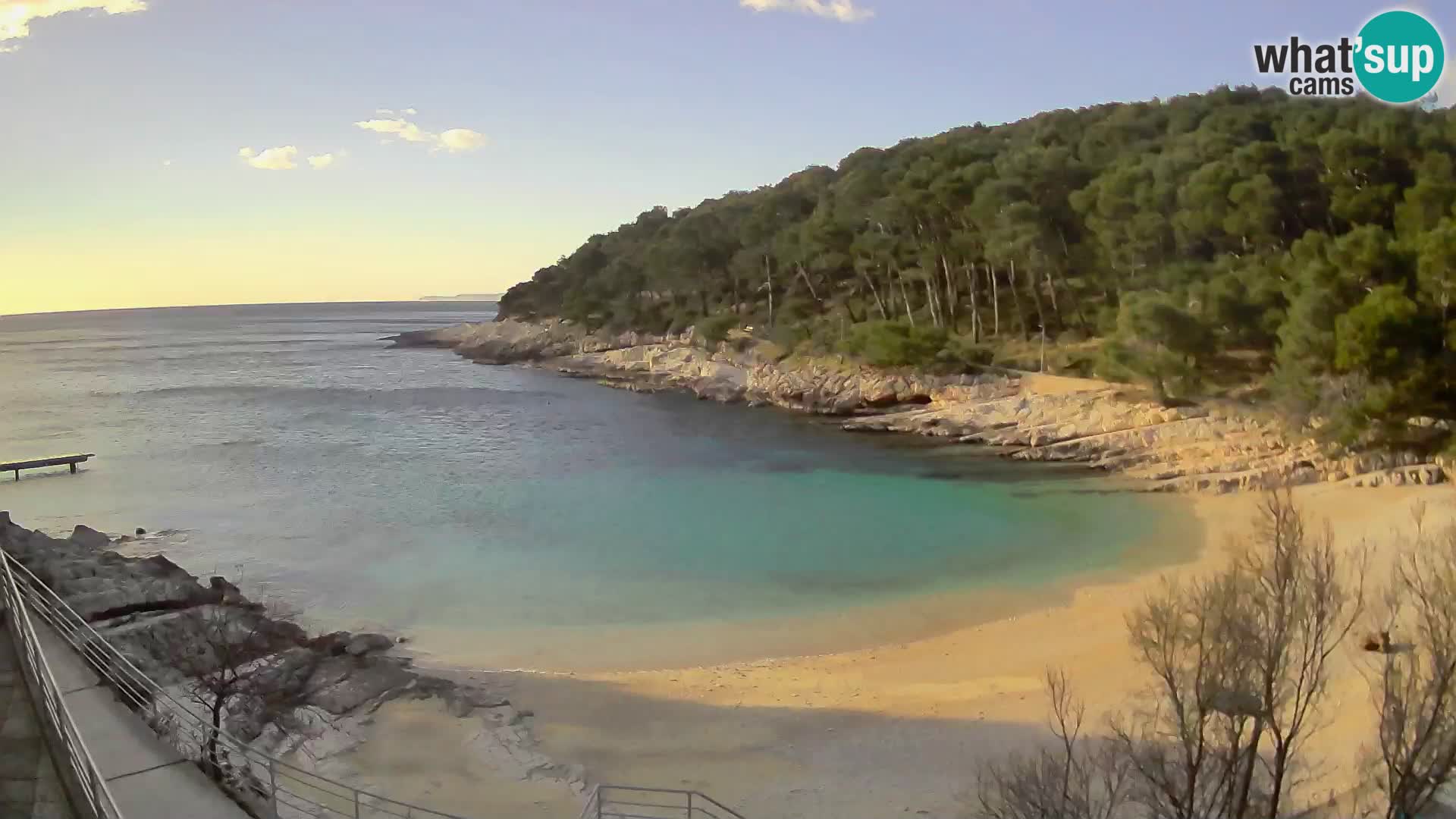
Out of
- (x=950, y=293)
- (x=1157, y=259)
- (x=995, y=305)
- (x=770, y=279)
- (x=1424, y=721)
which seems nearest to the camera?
(x=1424, y=721)

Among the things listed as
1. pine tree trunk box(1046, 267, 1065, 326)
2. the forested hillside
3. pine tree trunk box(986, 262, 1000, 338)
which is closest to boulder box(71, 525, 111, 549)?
the forested hillside

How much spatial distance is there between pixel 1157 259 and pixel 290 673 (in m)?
32.1

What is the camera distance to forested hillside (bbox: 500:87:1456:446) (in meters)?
22.5

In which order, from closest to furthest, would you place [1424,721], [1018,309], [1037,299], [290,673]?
1. [1424,721]
2. [290,673]
3. [1037,299]
4. [1018,309]

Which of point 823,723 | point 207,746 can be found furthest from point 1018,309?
point 207,746

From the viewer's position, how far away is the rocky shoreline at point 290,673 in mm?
9812

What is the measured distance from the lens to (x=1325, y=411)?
73.0ft

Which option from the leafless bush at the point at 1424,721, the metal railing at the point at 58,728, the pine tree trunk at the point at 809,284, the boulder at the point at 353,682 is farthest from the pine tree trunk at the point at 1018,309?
the metal railing at the point at 58,728

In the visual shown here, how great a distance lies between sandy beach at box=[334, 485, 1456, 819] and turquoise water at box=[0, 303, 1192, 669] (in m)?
1.75

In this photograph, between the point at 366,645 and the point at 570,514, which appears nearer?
the point at 366,645

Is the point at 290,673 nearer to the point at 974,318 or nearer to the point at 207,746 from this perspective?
the point at 207,746

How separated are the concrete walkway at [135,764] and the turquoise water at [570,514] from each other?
7172mm

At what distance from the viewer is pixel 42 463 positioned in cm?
3005

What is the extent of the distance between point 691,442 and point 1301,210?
2255 cm
